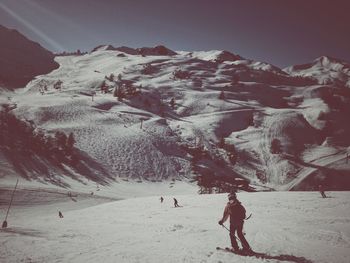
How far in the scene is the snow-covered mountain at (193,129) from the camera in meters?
93.2

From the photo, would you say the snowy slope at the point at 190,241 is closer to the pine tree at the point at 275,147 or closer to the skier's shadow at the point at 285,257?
the skier's shadow at the point at 285,257

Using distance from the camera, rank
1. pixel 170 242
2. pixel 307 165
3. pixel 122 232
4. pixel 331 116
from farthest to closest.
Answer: pixel 331 116 → pixel 307 165 → pixel 122 232 → pixel 170 242

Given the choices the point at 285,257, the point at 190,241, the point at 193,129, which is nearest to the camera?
the point at 285,257

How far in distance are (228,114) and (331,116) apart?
4736 centimetres

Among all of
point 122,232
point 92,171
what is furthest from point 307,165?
point 122,232

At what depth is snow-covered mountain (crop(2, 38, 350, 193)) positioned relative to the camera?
3669 inches

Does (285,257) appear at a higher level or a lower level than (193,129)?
lower

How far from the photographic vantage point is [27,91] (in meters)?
169

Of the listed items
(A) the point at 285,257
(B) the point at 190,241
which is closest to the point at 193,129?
(B) the point at 190,241

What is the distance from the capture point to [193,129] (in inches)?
4931

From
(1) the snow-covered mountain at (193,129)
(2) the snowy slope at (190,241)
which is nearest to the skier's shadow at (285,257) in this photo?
(2) the snowy slope at (190,241)

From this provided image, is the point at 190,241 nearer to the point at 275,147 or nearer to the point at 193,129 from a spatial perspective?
the point at 275,147

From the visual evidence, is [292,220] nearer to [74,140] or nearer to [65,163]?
[65,163]

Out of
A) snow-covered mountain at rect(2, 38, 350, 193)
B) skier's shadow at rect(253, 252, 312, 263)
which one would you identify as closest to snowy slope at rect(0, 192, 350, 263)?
skier's shadow at rect(253, 252, 312, 263)
